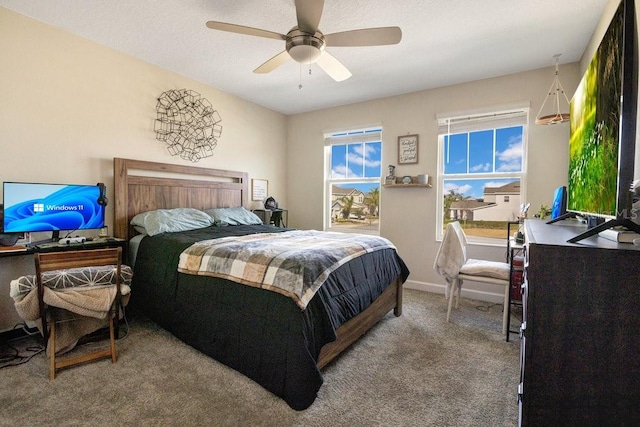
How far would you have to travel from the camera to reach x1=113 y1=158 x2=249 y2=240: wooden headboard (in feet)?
9.97

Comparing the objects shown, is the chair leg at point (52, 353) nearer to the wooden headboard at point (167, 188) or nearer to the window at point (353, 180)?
the wooden headboard at point (167, 188)

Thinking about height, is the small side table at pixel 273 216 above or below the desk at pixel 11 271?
above

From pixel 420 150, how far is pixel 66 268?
12.4 feet

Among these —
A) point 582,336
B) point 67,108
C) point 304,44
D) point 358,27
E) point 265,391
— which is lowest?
point 265,391

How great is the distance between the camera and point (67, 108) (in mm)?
2701

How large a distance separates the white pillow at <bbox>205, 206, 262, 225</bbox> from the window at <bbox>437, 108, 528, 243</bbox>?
2495mm

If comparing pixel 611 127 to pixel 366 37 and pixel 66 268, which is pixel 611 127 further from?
pixel 66 268

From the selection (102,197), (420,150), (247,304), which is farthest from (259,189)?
(247,304)

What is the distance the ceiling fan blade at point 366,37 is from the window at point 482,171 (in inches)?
81.7

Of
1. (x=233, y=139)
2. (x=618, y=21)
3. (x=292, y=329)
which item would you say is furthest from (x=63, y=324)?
(x=618, y=21)

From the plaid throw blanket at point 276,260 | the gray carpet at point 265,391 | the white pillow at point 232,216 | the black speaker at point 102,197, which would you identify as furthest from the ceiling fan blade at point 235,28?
the gray carpet at point 265,391

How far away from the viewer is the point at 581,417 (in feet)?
3.27

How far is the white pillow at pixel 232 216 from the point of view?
3.62 metres

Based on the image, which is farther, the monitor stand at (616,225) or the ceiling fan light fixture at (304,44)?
the ceiling fan light fixture at (304,44)
